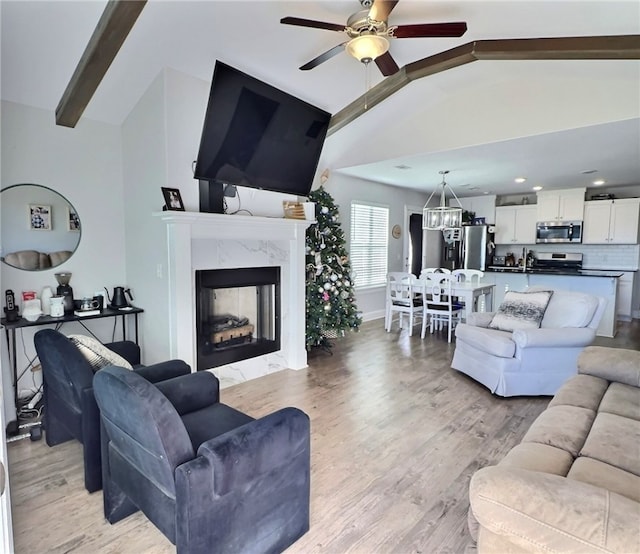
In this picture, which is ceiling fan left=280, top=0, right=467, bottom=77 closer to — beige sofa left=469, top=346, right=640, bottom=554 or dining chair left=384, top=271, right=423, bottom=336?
beige sofa left=469, top=346, right=640, bottom=554

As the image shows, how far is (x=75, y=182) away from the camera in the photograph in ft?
10.8

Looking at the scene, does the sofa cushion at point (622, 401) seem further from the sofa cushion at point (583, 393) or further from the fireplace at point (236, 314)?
the fireplace at point (236, 314)

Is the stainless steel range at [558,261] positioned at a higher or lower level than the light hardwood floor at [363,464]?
higher

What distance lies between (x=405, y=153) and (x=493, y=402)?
3.20 metres

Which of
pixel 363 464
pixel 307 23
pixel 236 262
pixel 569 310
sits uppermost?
pixel 307 23

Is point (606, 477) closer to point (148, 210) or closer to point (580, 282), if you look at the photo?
point (148, 210)

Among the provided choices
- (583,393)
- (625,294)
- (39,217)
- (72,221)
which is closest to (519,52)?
(583,393)

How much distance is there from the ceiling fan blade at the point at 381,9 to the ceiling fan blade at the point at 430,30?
12 centimetres

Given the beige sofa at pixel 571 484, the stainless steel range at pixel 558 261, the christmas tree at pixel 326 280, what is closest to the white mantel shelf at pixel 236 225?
the christmas tree at pixel 326 280

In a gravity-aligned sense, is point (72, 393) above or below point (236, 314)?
below

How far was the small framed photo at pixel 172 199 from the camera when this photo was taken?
10.0 ft

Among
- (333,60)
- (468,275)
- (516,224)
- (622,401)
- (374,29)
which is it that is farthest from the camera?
(516,224)

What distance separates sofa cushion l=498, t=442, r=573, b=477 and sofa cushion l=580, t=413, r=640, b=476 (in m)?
0.12

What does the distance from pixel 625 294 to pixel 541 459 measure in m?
7.06
